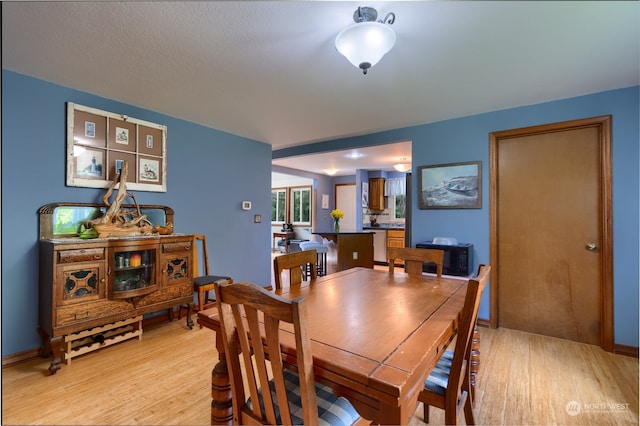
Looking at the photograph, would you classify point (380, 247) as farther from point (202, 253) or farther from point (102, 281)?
point (102, 281)

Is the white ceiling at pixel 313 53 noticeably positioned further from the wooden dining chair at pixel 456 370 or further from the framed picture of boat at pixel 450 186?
the wooden dining chair at pixel 456 370

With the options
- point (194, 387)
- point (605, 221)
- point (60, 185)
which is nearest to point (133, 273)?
point (60, 185)

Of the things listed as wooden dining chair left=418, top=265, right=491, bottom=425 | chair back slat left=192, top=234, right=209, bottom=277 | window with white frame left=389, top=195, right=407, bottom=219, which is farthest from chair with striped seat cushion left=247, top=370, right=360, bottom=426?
window with white frame left=389, top=195, right=407, bottom=219

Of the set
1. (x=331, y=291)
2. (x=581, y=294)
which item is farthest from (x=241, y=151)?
(x=581, y=294)

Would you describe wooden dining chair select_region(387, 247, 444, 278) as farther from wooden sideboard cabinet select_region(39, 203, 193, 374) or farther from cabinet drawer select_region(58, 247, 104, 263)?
cabinet drawer select_region(58, 247, 104, 263)

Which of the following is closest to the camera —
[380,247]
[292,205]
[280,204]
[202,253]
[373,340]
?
[373,340]

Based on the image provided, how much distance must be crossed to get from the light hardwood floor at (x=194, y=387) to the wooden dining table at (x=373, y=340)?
756mm

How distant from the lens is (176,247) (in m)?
2.80

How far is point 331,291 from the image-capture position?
1.64m

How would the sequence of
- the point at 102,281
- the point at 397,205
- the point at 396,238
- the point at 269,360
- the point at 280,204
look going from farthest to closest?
1. the point at 280,204
2. the point at 397,205
3. the point at 396,238
4. the point at 102,281
5. the point at 269,360

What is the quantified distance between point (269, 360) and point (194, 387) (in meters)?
1.44

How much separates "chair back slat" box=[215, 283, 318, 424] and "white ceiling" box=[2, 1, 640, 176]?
147 centimetres

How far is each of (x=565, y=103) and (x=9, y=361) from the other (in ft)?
16.8

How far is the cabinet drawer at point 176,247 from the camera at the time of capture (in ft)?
8.86
